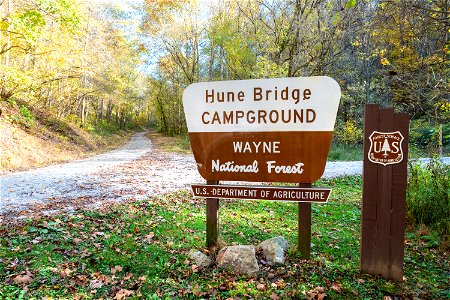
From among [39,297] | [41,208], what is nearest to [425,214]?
[39,297]

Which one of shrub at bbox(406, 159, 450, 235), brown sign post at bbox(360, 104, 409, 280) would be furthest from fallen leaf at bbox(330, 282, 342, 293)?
shrub at bbox(406, 159, 450, 235)

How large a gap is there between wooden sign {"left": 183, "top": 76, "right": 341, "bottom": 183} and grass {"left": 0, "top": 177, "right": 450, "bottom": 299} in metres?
1.32

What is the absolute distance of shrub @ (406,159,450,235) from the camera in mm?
5800

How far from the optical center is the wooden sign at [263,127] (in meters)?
4.25

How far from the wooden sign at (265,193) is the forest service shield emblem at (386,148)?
0.74 meters

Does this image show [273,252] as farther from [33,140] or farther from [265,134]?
[33,140]

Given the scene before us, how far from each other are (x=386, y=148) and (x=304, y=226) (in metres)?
1.51

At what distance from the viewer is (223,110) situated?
15.1ft

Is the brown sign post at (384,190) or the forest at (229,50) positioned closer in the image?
the brown sign post at (384,190)

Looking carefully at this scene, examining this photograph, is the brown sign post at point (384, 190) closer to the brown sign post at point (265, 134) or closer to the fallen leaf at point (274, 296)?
the brown sign post at point (265, 134)

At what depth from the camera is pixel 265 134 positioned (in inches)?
176

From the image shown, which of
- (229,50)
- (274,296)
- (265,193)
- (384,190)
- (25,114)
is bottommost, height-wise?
(274,296)

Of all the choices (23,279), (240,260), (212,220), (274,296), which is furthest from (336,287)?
(23,279)

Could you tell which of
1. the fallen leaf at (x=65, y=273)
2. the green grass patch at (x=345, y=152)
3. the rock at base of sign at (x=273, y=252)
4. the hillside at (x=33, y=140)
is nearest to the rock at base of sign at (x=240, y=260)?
the rock at base of sign at (x=273, y=252)
